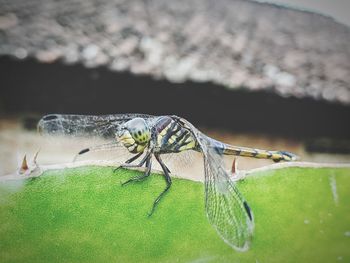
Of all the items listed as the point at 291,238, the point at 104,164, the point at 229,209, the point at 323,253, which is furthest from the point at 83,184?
the point at 323,253

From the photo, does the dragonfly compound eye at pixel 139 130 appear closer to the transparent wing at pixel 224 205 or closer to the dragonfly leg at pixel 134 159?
the dragonfly leg at pixel 134 159

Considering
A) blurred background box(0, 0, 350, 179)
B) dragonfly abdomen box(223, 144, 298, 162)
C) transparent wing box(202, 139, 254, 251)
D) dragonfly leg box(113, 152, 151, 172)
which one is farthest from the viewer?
dragonfly abdomen box(223, 144, 298, 162)

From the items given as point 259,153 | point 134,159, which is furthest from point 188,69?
point 259,153

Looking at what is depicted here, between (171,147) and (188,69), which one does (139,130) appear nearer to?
(171,147)

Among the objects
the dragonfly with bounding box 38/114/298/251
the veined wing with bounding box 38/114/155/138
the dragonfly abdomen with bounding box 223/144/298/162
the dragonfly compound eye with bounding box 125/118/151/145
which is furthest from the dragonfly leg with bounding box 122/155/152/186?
the dragonfly abdomen with bounding box 223/144/298/162

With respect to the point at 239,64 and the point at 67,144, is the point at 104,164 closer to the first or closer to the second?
the point at 67,144

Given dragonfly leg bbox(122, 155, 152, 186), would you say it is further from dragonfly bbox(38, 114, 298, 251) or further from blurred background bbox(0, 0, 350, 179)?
blurred background bbox(0, 0, 350, 179)
